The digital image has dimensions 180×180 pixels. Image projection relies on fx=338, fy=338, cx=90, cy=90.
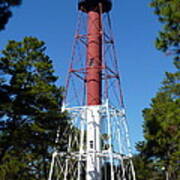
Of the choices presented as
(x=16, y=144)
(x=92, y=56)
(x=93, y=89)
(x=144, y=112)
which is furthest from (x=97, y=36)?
(x=144, y=112)

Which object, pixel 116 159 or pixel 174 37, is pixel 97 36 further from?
pixel 174 37

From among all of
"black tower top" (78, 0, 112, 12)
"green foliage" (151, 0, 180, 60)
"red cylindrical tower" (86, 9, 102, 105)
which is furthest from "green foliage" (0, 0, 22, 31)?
"black tower top" (78, 0, 112, 12)

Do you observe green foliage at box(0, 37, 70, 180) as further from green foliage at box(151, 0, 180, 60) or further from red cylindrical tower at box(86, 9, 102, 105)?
green foliage at box(151, 0, 180, 60)

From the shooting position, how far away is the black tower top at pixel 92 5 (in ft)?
76.9

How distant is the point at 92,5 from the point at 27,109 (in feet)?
30.0

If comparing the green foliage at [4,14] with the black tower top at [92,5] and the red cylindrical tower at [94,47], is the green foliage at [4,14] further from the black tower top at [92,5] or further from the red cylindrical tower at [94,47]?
the black tower top at [92,5]

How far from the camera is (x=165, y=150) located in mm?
30391

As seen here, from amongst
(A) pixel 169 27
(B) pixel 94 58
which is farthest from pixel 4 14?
(B) pixel 94 58

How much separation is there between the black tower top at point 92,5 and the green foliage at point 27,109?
386 cm

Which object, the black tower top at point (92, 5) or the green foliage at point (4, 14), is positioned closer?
the green foliage at point (4, 14)

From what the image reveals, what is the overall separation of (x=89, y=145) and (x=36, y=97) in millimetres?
4317

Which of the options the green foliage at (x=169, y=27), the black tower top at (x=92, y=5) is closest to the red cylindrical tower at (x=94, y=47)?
the black tower top at (x=92, y=5)

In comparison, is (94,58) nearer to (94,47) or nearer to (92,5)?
(94,47)

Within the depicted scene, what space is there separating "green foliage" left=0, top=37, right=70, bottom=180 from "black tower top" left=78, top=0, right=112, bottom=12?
3858mm
